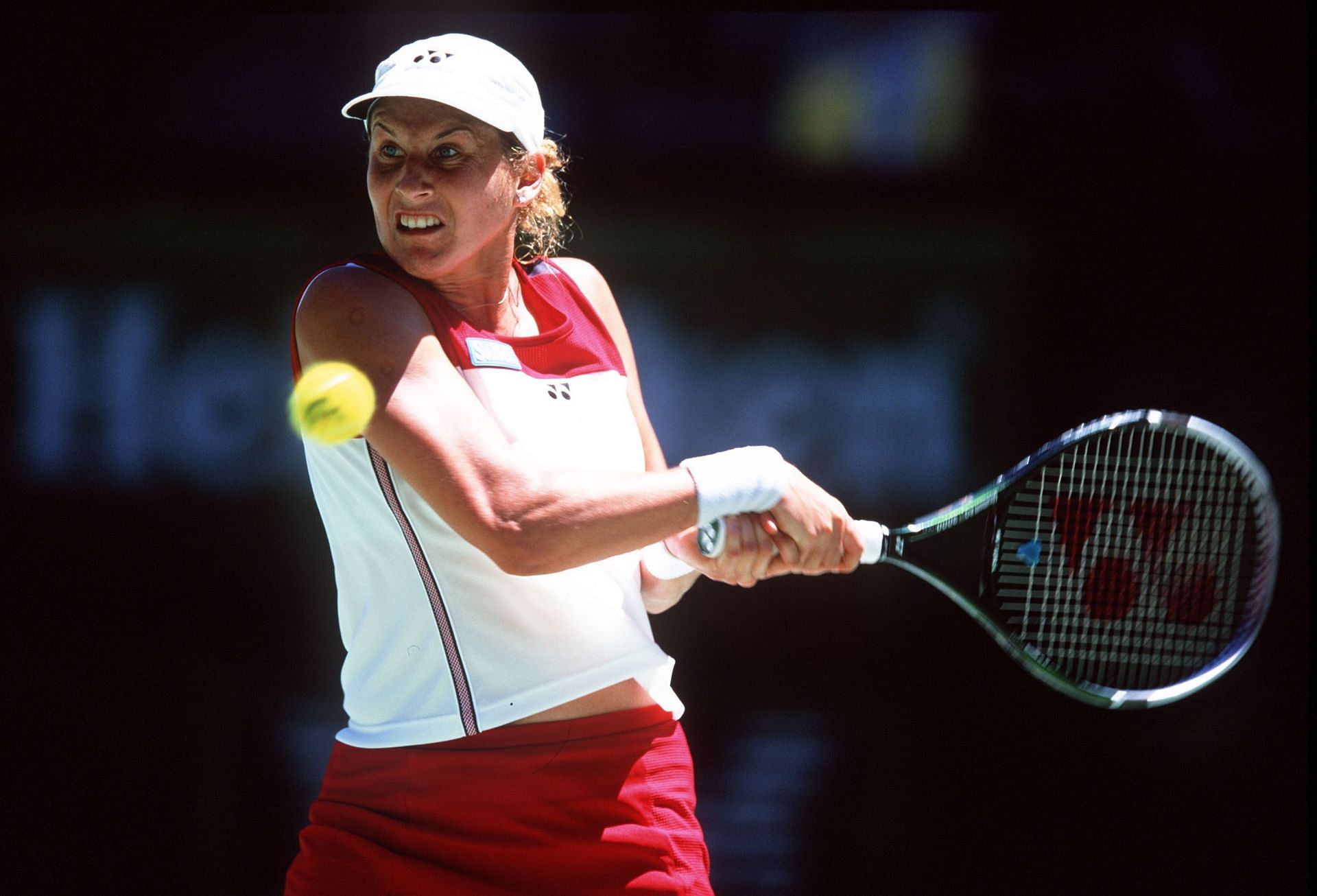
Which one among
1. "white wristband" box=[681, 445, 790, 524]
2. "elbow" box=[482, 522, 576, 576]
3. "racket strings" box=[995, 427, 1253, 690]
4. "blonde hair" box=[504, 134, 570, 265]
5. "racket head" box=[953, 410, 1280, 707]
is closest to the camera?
"elbow" box=[482, 522, 576, 576]

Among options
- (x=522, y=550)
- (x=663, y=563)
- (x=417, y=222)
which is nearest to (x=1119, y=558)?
(x=663, y=563)

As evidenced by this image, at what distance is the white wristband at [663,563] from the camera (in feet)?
5.40

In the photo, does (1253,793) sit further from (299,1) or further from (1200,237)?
(299,1)

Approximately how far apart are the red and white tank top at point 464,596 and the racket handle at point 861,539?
14 cm

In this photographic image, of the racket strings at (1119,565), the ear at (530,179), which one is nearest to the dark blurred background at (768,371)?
the racket strings at (1119,565)

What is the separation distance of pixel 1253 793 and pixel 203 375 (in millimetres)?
3121

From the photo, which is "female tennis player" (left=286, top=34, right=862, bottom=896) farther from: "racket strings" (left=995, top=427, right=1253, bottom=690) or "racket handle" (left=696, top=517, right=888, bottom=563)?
"racket strings" (left=995, top=427, right=1253, bottom=690)

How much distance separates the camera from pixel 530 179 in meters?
1.68

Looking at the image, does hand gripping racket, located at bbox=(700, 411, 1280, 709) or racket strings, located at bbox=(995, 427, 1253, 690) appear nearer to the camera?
hand gripping racket, located at bbox=(700, 411, 1280, 709)

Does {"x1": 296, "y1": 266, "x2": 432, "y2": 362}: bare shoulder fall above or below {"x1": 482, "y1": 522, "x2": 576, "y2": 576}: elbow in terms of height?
above

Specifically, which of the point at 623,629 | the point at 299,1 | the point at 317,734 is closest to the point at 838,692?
the point at 317,734

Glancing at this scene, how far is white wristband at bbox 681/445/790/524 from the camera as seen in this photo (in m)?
1.45

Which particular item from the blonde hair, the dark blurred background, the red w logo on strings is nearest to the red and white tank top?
the blonde hair

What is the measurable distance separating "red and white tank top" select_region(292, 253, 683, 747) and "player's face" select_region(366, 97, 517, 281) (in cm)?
4
